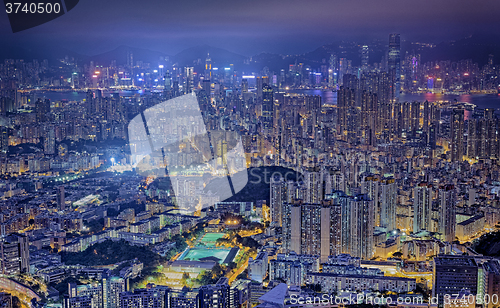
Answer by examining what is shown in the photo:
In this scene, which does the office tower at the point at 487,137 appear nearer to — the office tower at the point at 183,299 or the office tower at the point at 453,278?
the office tower at the point at 453,278

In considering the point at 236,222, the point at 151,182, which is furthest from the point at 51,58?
the point at 236,222

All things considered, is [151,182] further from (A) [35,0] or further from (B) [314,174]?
(A) [35,0]

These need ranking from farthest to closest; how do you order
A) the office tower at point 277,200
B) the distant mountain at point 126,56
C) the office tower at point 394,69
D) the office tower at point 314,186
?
the office tower at point 394,69, the distant mountain at point 126,56, the office tower at point 277,200, the office tower at point 314,186

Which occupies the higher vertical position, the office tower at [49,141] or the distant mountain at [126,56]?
the distant mountain at [126,56]

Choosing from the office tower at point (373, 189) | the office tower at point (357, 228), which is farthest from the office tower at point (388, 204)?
the office tower at point (357, 228)

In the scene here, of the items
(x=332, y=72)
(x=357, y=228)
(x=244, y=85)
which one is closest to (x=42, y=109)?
(x=244, y=85)

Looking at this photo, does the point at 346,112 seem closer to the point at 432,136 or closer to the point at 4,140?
the point at 432,136
